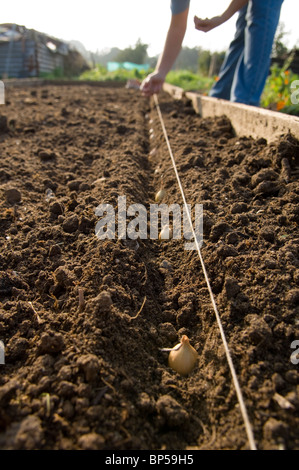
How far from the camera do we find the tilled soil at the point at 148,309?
1045 millimetres

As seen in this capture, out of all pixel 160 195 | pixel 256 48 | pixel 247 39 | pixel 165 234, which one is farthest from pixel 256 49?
pixel 165 234

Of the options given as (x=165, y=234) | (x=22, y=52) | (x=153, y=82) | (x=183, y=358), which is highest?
(x=22, y=52)

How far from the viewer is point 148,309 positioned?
60.2 inches

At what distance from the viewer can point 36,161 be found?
119 inches

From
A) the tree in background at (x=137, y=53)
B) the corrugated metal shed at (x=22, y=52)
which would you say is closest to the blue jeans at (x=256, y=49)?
the corrugated metal shed at (x=22, y=52)

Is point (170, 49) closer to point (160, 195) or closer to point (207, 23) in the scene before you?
point (207, 23)

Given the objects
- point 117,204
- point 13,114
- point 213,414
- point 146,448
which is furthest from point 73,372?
point 13,114

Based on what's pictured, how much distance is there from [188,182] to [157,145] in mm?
1215

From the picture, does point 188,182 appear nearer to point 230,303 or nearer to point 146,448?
point 230,303

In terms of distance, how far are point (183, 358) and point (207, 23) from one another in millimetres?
2978

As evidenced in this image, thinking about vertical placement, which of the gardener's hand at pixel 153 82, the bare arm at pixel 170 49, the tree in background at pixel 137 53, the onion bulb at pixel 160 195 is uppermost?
the tree in background at pixel 137 53

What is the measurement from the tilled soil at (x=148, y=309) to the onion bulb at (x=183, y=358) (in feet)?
0.10

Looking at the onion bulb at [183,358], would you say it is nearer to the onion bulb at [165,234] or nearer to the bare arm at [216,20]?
the onion bulb at [165,234]

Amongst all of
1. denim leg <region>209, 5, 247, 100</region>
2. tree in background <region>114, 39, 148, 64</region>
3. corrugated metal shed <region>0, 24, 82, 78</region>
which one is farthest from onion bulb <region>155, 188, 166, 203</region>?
tree in background <region>114, 39, 148, 64</region>
